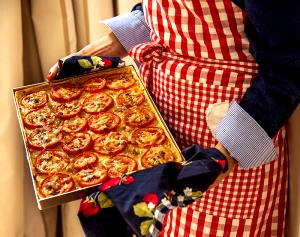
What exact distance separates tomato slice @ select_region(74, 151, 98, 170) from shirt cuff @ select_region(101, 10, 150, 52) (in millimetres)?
359

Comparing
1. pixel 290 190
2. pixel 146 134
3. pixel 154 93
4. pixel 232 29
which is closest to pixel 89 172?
pixel 146 134

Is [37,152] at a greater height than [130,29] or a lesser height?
lesser

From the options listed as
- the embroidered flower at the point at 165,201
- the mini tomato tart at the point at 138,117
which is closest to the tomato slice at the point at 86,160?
the mini tomato tart at the point at 138,117

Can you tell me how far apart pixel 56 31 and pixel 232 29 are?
2.15 feet

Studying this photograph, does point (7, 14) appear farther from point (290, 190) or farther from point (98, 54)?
point (290, 190)

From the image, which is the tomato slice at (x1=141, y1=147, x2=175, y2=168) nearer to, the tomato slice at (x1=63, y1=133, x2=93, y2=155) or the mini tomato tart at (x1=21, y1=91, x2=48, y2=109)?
the tomato slice at (x1=63, y1=133, x2=93, y2=155)

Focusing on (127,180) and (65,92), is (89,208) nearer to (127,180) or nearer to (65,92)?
(127,180)

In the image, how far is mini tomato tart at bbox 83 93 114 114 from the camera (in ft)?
3.51

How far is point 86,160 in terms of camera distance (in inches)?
37.1

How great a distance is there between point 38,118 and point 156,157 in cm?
30

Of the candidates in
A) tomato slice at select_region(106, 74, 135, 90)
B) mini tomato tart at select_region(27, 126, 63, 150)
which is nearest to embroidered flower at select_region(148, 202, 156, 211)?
mini tomato tart at select_region(27, 126, 63, 150)

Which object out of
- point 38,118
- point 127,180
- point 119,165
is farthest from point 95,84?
point 127,180

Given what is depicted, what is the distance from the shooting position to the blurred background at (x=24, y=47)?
132cm

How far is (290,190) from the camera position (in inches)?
44.9
